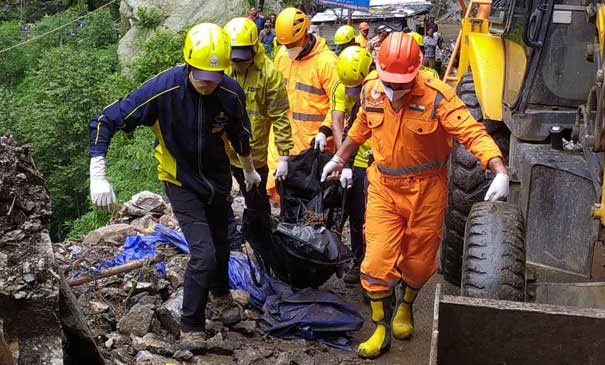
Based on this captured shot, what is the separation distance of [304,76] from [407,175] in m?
2.12

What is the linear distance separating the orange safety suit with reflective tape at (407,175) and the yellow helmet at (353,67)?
3.48 ft

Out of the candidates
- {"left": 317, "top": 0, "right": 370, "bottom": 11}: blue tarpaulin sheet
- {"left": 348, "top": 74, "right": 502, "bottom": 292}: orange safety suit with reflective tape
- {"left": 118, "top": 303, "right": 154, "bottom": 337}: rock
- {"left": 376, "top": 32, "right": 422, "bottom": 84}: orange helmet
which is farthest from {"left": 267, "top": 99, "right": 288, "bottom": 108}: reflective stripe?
{"left": 317, "top": 0, "right": 370, "bottom": 11}: blue tarpaulin sheet

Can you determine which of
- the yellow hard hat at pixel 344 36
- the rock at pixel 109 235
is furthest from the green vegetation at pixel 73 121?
the rock at pixel 109 235

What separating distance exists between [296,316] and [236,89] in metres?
1.51

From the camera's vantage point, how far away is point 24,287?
312 centimetres

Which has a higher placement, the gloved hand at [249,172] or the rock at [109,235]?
the gloved hand at [249,172]

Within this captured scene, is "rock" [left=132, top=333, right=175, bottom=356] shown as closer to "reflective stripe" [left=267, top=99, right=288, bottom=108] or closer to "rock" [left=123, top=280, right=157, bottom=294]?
"rock" [left=123, top=280, right=157, bottom=294]

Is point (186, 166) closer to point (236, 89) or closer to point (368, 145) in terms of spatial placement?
point (236, 89)

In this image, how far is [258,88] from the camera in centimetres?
563

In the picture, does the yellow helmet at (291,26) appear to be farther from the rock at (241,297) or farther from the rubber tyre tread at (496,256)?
the rubber tyre tread at (496,256)

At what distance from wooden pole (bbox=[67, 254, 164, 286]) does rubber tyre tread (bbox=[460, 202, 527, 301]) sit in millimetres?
2465

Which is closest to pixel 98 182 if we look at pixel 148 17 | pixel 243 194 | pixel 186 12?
pixel 243 194

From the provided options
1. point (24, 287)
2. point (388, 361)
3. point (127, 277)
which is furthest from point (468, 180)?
point (24, 287)

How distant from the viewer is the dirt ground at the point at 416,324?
4.88 metres
